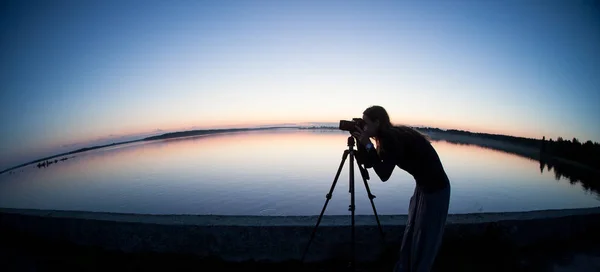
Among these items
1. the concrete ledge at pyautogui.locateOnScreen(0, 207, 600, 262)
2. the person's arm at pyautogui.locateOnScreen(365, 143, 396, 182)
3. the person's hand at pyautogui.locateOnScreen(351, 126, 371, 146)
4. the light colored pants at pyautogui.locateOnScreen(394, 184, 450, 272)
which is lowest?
the concrete ledge at pyautogui.locateOnScreen(0, 207, 600, 262)

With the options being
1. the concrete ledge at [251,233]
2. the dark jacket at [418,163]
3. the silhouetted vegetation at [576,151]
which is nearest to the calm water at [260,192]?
the concrete ledge at [251,233]

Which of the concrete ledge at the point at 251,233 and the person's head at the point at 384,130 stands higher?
the person's head at the point at 384,130

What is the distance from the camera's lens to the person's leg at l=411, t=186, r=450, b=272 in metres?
2.20

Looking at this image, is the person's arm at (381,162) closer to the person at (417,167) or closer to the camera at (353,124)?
the person at (417,167)

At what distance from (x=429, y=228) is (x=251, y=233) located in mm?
1793

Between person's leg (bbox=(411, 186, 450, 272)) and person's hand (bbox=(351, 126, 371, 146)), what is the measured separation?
67cm

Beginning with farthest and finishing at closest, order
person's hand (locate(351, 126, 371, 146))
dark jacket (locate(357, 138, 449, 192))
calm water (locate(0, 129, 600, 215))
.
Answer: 1. calm water (locate(0, 129, 600, 215))
2. person's hand (locate(351, 126, 371, 146))
3. dark jacket (locate(357, 138, 449, 192))

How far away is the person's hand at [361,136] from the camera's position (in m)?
2.29

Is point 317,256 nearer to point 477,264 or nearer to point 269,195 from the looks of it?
point 477,264

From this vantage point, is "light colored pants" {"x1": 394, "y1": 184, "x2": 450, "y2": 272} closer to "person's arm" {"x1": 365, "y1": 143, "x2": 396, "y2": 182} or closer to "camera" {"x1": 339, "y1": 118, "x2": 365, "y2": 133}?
"person's arm" {"x1": 365, "y1": 143, "x2": 396, "y2": 182}

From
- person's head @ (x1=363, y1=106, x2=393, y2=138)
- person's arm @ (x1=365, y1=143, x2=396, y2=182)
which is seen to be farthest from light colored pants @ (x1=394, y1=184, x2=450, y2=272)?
person's head @ (x1=363, y1=106, x2=393, y2=138)

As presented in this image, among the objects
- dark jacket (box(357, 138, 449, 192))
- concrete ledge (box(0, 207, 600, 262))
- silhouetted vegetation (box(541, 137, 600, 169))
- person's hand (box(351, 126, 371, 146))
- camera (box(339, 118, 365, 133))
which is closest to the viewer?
dark jacket (box(357, 138, 449, 192))

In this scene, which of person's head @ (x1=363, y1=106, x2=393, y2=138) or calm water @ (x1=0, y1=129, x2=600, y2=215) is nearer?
person's head @ (x1=363, y1=106, x2=393, y2=138)

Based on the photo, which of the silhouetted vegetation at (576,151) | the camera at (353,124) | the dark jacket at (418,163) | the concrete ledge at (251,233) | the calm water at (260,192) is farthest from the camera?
the silhouetted vegetation at (576,151)
